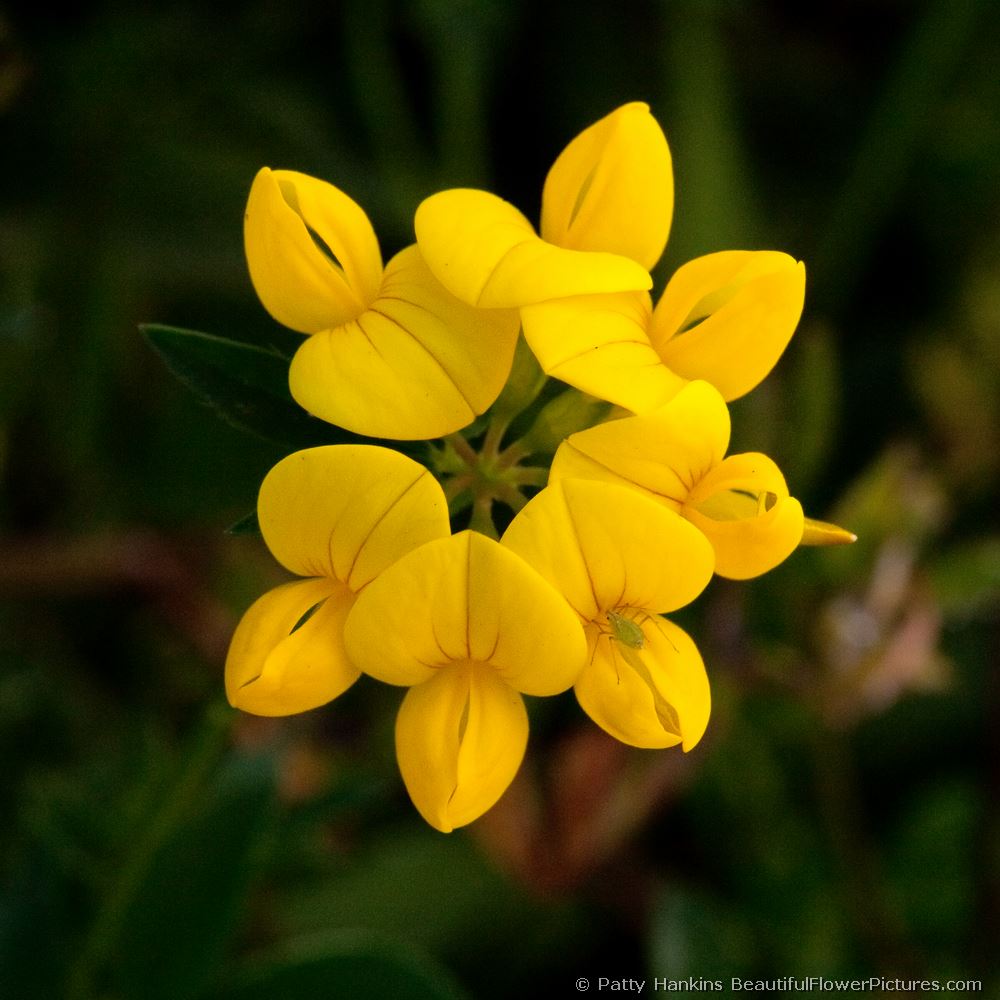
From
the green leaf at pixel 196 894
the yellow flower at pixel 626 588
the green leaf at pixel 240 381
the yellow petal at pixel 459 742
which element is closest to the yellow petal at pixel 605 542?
the yellow flower at pixel 626 588

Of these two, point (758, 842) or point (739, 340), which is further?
point (758, 842)

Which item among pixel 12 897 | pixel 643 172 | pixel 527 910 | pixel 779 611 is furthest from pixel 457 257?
pixel 527 910

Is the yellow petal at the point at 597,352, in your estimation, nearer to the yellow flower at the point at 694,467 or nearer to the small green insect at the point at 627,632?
the yellow flower at the point at 694,467

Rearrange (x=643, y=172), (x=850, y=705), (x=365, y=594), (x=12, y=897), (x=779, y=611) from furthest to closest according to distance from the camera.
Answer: (x=779, y=611)
(x=850, y=705)
(x=12, y=897)
(x=643, y=172)
(x=365, y=594)

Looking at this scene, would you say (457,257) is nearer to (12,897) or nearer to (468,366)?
(468,366)

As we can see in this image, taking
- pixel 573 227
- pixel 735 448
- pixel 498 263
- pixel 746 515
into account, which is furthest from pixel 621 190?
pixel 735 448

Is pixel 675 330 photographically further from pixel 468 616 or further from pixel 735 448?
pixel 735 448
